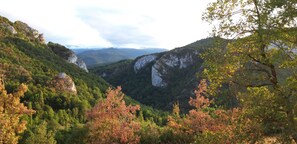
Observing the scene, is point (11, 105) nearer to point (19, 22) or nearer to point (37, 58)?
point (37, 58)

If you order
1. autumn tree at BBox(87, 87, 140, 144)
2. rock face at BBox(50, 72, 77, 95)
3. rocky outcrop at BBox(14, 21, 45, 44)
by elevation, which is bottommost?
rock face at BBox(50, 72, 77, 95)

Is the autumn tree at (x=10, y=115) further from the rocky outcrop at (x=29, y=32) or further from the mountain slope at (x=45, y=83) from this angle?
the rocky outcrop at (x=29, y=32)

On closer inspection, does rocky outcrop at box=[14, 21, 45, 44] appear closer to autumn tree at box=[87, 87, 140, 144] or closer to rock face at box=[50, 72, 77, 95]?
rock face at box=[50, 72, 77, 95]

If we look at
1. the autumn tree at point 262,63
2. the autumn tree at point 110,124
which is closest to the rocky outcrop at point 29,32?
the autumn tree at point 110,124

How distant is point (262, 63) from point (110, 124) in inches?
663

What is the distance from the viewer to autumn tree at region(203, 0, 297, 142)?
43.7ft

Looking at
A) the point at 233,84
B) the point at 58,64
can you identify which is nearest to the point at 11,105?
the point at 233,84

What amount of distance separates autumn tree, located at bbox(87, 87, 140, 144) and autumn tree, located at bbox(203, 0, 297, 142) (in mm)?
14215

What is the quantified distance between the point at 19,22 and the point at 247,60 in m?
186

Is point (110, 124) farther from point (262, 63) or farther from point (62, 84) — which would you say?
point (62, 84)

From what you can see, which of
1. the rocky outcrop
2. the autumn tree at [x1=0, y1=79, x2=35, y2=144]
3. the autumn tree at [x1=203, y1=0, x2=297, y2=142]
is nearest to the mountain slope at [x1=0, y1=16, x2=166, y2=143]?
the rocky outcrop

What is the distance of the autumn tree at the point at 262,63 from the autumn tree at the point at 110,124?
1421cm

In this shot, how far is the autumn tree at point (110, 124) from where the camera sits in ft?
94.6

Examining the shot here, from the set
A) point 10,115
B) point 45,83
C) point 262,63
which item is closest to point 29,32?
point 45,83
